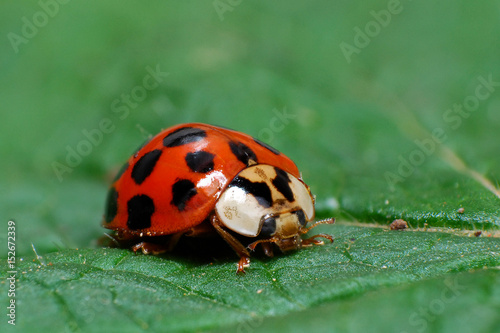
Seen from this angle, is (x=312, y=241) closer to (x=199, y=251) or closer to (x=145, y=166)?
(x=199, y=251)

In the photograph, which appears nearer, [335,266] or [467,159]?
[335,266]

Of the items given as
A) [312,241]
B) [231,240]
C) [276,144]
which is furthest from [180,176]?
[276,144]

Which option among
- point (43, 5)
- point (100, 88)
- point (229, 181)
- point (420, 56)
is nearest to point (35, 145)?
point (100, 88)

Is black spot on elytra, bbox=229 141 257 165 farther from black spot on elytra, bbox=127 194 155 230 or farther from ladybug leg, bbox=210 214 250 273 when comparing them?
black spot on elytra, bbox=127 194 155 230

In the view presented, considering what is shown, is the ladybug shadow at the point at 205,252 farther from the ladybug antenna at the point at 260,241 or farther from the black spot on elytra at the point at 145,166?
the black spot on elytra at the point at 145,166

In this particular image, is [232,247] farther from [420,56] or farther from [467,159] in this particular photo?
[420,56]

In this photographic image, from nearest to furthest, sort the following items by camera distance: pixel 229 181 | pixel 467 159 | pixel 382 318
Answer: pixel 382 318 < pixel 229 181 < pixel 467 159
